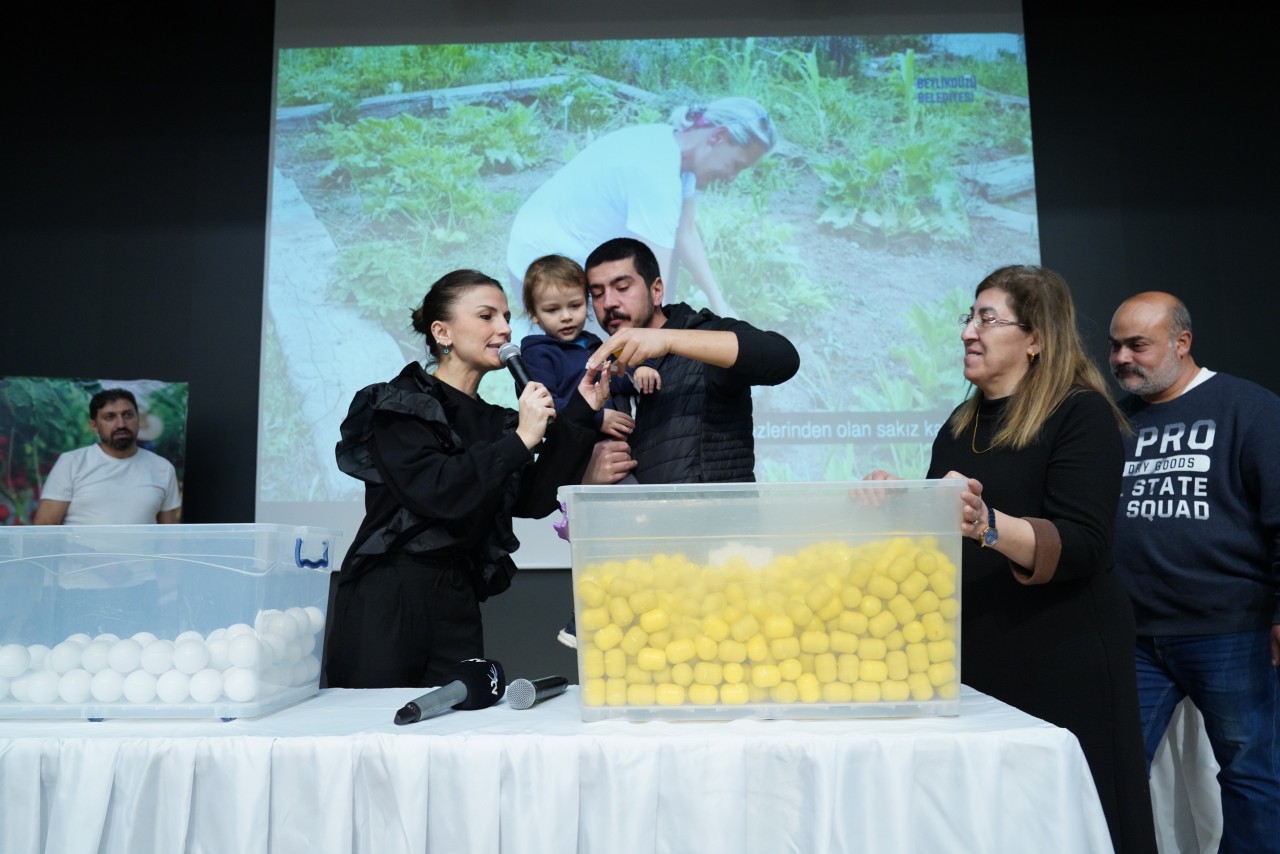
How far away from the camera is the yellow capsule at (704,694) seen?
4.16ft

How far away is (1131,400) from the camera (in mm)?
2732

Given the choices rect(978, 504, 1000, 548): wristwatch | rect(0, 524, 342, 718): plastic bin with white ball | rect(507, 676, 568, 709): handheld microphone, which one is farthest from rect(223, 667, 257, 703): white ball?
rect(978, 504, 1000, 548): wristwatch

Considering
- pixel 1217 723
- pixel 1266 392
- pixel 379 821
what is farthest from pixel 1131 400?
pixel 379 821

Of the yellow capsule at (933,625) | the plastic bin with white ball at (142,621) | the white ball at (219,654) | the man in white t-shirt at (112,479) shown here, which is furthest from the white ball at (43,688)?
the man in white t-shirt at (112,479)

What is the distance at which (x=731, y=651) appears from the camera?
1.26m

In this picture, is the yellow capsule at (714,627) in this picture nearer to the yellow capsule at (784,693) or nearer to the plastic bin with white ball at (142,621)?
the yellow capsule at (784,693)

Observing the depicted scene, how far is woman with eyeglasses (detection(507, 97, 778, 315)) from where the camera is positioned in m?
4.08

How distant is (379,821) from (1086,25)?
443cm

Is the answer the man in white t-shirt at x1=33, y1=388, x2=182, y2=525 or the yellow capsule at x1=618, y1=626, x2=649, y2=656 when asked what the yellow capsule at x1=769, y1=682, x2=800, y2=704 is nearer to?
the yellow capsule at x1=618, y1=626, x2=649, y2=656

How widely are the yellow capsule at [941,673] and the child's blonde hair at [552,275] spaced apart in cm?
150

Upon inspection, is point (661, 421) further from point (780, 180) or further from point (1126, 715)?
point (780, 180)

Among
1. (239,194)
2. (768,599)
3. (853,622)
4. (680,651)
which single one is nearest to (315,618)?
(680,651)

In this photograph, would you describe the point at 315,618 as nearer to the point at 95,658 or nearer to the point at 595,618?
the point at 95,658

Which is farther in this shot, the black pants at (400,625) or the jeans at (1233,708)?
the jeans at (1233,708)
